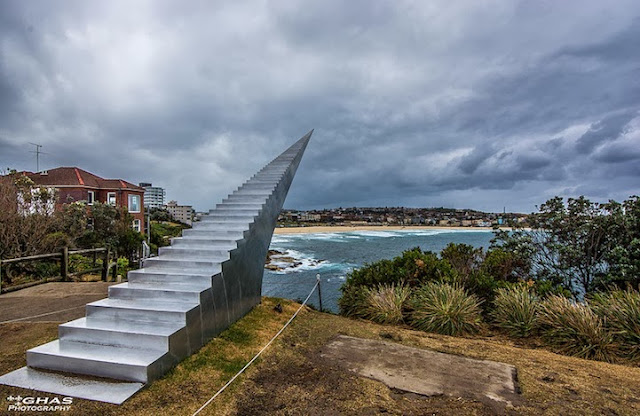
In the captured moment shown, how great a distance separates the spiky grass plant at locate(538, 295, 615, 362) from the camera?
516cm

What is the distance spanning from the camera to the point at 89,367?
145 inches

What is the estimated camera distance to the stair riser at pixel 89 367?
350cm

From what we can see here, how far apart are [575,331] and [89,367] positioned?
6977 millimetres

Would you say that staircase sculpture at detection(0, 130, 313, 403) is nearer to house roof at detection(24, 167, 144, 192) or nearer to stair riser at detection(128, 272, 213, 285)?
stair riser at detection(128, 272, 213, 285)

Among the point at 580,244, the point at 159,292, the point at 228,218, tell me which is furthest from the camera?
the point at 580,244

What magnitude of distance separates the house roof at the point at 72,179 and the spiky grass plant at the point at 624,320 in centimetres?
3239

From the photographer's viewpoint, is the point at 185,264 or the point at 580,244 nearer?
the point at 185,264

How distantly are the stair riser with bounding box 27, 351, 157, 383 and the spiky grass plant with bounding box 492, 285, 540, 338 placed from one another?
6015mm

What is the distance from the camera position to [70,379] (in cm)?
360

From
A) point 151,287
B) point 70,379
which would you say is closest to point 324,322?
point 151,287

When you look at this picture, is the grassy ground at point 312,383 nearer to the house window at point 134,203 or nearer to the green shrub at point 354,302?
the green shrub at point 354,302

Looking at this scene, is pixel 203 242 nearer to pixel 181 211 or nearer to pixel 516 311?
pixel 516 311

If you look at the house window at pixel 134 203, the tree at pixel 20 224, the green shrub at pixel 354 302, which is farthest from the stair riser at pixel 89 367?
the house window at pixel 134 203

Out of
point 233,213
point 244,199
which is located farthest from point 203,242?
point 244,199
